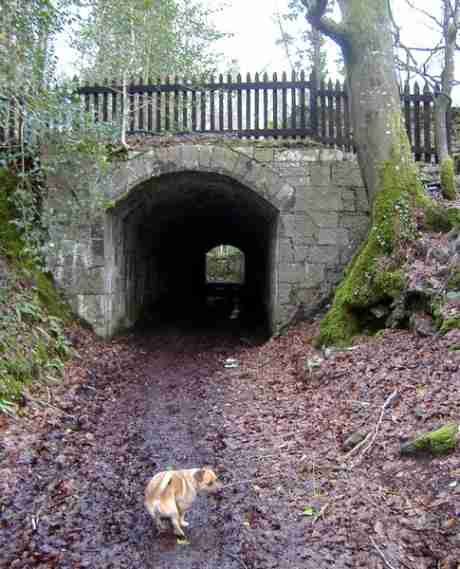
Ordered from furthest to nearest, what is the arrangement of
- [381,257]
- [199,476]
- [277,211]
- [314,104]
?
[314,104] → [277,211] → [381,257] → [199,476]

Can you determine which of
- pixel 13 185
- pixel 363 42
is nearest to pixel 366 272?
pixel 363 42

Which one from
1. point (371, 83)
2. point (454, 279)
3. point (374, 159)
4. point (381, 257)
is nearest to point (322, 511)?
point (454, 279)

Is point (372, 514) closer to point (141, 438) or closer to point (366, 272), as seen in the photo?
point (141, 438)

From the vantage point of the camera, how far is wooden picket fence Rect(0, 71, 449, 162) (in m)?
8.68

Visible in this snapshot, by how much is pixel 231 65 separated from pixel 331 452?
23.0m

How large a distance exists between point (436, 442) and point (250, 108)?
695 cm

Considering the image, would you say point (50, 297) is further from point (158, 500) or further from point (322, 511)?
point (322, 511)

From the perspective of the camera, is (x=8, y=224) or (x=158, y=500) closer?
(x=158, y=500)

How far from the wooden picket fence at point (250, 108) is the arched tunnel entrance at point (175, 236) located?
1063 mm

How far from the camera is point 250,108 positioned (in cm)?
873

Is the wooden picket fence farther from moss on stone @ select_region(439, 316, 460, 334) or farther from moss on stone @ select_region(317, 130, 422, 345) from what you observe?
moss on stone @ select_region(439, 316, 460, 334)

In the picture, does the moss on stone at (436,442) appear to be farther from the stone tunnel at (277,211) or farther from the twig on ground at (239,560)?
the stone tunnel at (277,211)

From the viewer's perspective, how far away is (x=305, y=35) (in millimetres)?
22016

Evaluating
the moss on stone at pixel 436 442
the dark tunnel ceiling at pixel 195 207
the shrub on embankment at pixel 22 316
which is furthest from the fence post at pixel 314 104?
the moss on stone at pixel 436 442
